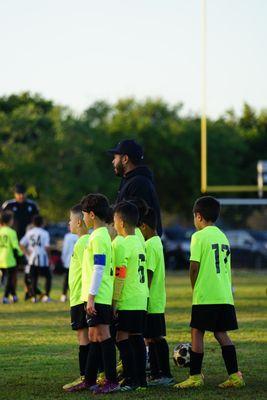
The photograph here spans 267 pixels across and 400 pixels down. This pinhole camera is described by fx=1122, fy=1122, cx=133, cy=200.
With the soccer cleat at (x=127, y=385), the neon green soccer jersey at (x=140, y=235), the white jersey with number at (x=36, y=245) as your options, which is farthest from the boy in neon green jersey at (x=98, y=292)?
the white jersey with number at (x=36, y=245)

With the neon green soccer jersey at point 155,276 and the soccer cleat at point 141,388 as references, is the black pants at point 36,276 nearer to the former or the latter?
the neon green soccer jersey at point 155,276

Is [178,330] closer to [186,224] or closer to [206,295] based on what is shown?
[206,295]

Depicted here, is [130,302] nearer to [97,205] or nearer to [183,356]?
[97,205]

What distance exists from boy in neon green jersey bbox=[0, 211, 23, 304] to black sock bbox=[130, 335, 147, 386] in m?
11.2

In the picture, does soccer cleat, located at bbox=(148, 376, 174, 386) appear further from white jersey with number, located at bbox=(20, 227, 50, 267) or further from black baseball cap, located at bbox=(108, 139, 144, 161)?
white jersey with number, located at bbox=(20, 227, 50, 267)

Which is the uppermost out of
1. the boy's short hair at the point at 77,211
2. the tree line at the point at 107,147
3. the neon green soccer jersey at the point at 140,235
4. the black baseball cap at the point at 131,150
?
the tree line at the point at 107,147

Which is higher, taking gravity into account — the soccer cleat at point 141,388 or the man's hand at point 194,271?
the man's hand at point 194,271

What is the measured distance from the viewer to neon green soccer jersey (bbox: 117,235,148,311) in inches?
378

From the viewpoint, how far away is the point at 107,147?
60688mm

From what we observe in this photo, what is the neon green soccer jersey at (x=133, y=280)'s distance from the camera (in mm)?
9609

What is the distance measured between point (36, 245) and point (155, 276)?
440 inches

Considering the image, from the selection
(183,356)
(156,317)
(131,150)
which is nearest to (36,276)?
(183,356)

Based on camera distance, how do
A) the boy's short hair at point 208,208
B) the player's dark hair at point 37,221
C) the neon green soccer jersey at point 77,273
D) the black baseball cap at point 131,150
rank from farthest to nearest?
the player's dark hair at point 37,221 → the black baseball cap at point 131,150 → the neon green soccer jersey at point 77,273 → the boy's short hair at point 208,208

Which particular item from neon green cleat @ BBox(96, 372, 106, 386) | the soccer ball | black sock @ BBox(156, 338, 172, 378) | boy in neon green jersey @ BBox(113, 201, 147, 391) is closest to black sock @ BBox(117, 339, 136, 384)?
boy in neon green jersey @ BBox(113, 201, 147, 391)
